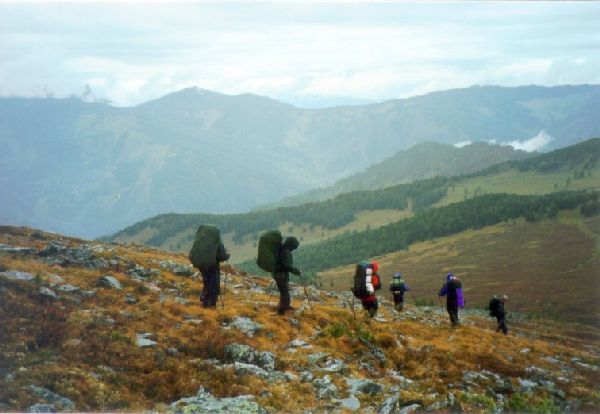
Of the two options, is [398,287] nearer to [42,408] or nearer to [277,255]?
[277,255]

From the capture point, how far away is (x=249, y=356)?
1697cm

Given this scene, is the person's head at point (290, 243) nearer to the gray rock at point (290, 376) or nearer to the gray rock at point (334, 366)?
the gray rock at point (334, 366)

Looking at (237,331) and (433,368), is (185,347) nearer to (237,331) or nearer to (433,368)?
(237,331)

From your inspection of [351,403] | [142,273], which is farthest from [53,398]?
[142,273]

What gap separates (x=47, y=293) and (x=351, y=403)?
1286 cm

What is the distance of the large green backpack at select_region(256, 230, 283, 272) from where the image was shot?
73.7ft

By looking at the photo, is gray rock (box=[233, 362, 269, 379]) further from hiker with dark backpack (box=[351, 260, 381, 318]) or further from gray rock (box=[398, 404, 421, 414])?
hiker with dark backpack (box=[351, 260, 381, 318])

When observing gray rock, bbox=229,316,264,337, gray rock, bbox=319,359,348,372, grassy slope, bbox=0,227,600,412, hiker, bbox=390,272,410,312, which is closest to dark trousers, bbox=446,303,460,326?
grassy slope, bbox=0,227,600,412

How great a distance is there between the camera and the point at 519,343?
29078mm

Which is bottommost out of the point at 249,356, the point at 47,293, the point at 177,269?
the point at 249,356

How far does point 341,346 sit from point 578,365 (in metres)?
15.0

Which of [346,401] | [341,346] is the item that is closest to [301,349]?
[341,346]

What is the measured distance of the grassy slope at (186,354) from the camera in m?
13.3

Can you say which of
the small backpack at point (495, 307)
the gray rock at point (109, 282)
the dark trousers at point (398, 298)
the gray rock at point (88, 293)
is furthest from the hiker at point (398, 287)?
the gray rock at point (88, 293)
